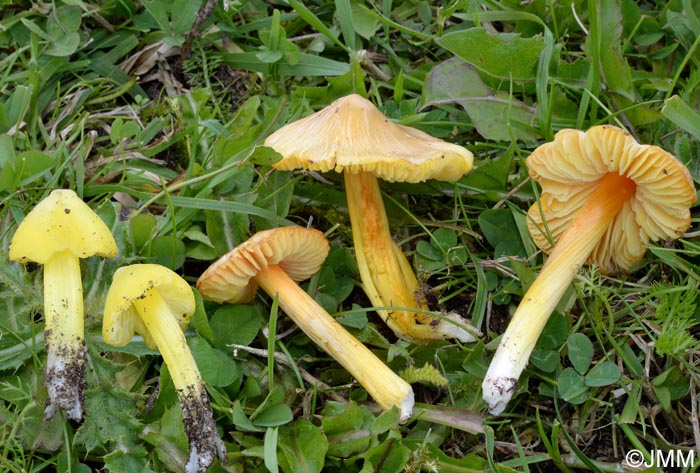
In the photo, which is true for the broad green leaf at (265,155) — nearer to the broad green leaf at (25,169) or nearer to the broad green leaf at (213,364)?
the broad green leaf at (213,364)

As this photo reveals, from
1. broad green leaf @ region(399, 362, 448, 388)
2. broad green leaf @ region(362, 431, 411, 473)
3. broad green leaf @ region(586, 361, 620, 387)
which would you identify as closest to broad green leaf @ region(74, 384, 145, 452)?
broad green leaf @ region(362, 431, 411, 473)

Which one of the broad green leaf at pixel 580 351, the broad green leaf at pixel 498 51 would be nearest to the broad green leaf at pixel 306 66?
the broad green leaf at pixel 498 51

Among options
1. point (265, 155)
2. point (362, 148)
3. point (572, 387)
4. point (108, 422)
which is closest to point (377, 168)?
point (362, 148)

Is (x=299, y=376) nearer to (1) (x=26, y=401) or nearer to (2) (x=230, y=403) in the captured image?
(2) (x=230, y=403)

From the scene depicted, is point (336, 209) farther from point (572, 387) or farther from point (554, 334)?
point (572, 387)

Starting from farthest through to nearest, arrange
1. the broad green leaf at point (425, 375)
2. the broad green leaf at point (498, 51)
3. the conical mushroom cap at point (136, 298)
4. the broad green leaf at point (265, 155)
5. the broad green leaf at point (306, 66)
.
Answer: the broad green leaf at point (306, 66) < the broad green leaf at point (498, 51) < the broad green leaf at point (265, 155) < the broad green leaf at point (425, 375) < the conical mushroom cap at point (136, 298)

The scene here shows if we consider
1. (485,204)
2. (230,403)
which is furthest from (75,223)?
(485,204)
